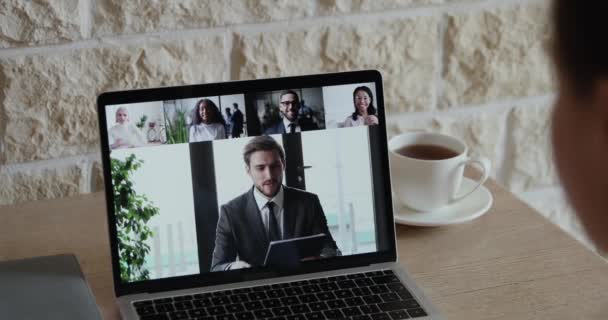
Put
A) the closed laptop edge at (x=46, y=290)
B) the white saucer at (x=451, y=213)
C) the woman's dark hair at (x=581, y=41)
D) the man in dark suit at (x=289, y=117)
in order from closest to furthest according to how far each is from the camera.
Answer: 1. the woman's dark hair at (x=581, y=41)
2. the closed laptop edge at (x=46, y=290)
3. the man in dark suit at (x=289, y=117)
4. the white saucer at (x=451, y=213)

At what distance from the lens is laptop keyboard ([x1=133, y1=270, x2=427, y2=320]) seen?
84cm

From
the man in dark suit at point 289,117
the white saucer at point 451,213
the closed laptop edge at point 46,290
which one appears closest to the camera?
the closed laptop edge at point 46,290

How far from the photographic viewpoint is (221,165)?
2.99 ft

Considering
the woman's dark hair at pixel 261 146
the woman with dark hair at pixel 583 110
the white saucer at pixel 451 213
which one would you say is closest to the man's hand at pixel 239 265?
the woman's dark hair at pixel 261 146

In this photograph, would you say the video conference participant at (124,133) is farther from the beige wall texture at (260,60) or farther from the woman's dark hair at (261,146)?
the beige wall texture at (260,60)

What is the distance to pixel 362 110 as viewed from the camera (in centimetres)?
95

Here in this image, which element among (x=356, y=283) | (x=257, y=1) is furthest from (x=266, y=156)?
(x=257, y=1)

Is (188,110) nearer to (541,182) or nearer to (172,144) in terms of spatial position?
(172,144)

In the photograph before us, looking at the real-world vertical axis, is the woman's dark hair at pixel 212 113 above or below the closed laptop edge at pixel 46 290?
above

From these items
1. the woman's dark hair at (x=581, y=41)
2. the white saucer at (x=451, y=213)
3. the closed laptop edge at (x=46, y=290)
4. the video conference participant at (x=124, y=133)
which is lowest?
the closed laptop edge at (x=46, y=290)

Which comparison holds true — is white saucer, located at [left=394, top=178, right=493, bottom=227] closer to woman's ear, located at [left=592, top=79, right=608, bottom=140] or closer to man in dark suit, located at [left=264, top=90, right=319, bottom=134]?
man in dark suit, located at [left=264, top=90, right=319, bottom=134]

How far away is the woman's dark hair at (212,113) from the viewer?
91cm

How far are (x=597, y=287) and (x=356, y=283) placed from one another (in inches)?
10.3

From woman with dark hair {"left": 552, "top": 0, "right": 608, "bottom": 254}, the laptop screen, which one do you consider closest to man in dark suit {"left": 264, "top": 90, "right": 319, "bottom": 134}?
the laptop screen
